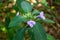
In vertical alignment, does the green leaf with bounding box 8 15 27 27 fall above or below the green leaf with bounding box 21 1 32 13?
below

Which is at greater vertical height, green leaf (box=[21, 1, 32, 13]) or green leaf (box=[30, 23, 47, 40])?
green leaf (box=[21, 1, 32, 13])

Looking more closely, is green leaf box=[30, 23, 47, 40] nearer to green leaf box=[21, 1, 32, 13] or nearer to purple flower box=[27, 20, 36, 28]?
purple flower box=[27, 20, 36, 28]

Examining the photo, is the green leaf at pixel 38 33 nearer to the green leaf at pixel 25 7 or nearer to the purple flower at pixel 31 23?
the purple flower at pixel 31 23

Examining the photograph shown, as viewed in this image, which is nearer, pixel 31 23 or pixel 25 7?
pixel 31 23

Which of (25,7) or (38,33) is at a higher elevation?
(25,7)

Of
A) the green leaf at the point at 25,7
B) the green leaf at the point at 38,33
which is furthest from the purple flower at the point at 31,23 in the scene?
the green leaf at the point at 25,7

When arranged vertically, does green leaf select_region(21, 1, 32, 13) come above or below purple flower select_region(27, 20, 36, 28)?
above

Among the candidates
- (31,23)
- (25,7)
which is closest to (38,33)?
(31,23)

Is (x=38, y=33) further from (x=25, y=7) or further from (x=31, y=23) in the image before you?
(x=25, y=7)

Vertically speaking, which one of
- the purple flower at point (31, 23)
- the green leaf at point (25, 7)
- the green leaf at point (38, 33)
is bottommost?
the green leaf at point (38, 33)

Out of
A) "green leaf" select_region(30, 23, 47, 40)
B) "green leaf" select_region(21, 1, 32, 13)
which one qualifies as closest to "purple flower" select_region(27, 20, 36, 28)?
"green leaf" select_region(30, 23, 47, 40)

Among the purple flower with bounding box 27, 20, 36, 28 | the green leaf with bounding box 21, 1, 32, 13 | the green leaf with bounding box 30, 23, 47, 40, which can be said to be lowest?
the green leaf with bounding box 30, 23, 47, 40

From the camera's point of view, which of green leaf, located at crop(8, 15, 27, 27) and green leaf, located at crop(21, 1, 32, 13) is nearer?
green leaf, located at crop(8, 15, 27, 27)
